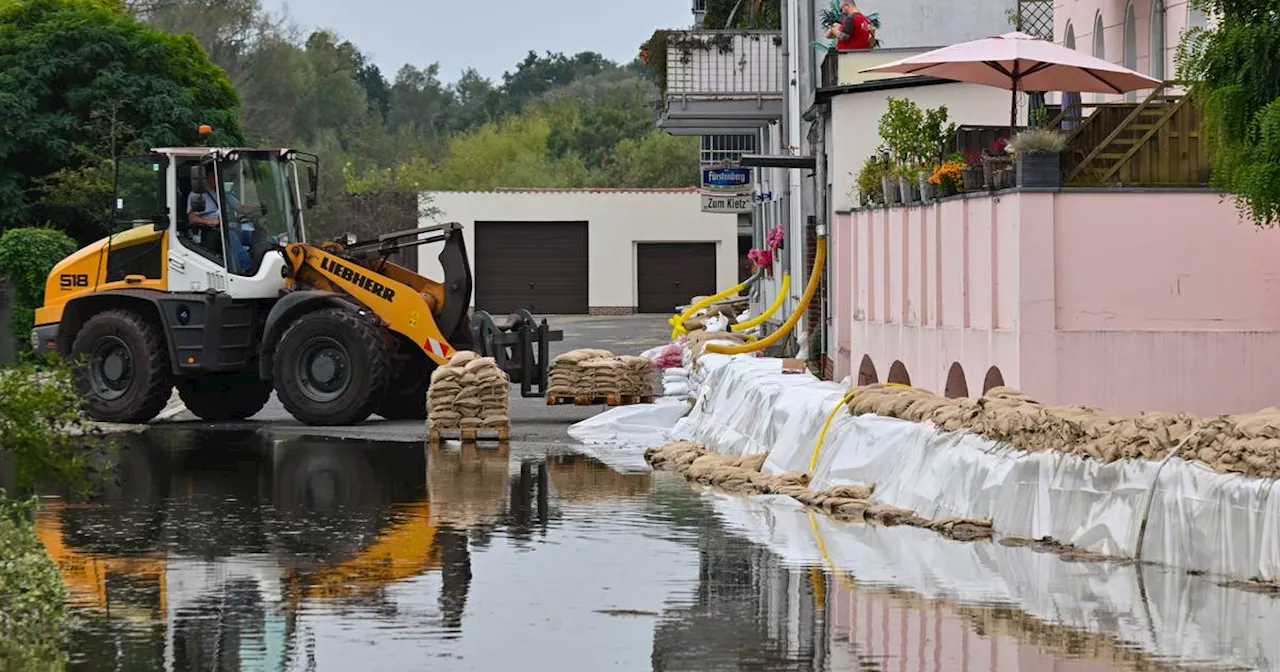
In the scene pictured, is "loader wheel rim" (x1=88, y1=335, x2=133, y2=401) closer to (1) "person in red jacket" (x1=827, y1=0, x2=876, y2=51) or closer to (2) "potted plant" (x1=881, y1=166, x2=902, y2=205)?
(2) "potted plant" (x1=881, y1=166, x2=902, y2=205)

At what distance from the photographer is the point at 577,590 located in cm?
1227

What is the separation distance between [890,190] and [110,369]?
9736 millimetres

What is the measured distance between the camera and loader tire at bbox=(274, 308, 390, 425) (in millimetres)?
25391

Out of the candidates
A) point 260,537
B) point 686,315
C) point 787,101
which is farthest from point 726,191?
point 260,537

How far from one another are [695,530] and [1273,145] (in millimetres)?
4360

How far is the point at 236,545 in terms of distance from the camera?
1455 cm

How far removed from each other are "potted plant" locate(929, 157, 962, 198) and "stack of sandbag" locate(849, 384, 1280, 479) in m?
3.30

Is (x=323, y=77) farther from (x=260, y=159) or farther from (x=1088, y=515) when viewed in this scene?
(x=1088, y=515)

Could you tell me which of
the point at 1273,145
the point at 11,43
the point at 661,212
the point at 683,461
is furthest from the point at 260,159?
the point at 661,212

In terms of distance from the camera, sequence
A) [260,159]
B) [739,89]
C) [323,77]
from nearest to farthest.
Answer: [260,159] → [739,89] → [323,77]

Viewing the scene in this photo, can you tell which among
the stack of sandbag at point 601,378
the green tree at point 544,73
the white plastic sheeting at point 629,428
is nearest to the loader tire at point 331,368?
the white plastic sheeting at point 629,428

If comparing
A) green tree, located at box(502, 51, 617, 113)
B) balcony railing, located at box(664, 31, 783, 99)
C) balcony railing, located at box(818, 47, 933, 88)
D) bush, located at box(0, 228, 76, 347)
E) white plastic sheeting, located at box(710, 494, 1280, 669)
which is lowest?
white plastic sheeting, located at box(710, 494, 1280, 669)

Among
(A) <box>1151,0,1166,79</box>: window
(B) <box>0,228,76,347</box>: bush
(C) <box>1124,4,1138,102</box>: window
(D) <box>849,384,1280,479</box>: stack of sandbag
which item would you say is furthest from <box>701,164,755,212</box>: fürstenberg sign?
(D) <box>849,384,1280,479</box>: stack of sandbag

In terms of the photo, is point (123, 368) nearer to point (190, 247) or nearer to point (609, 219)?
point (190, 247)
